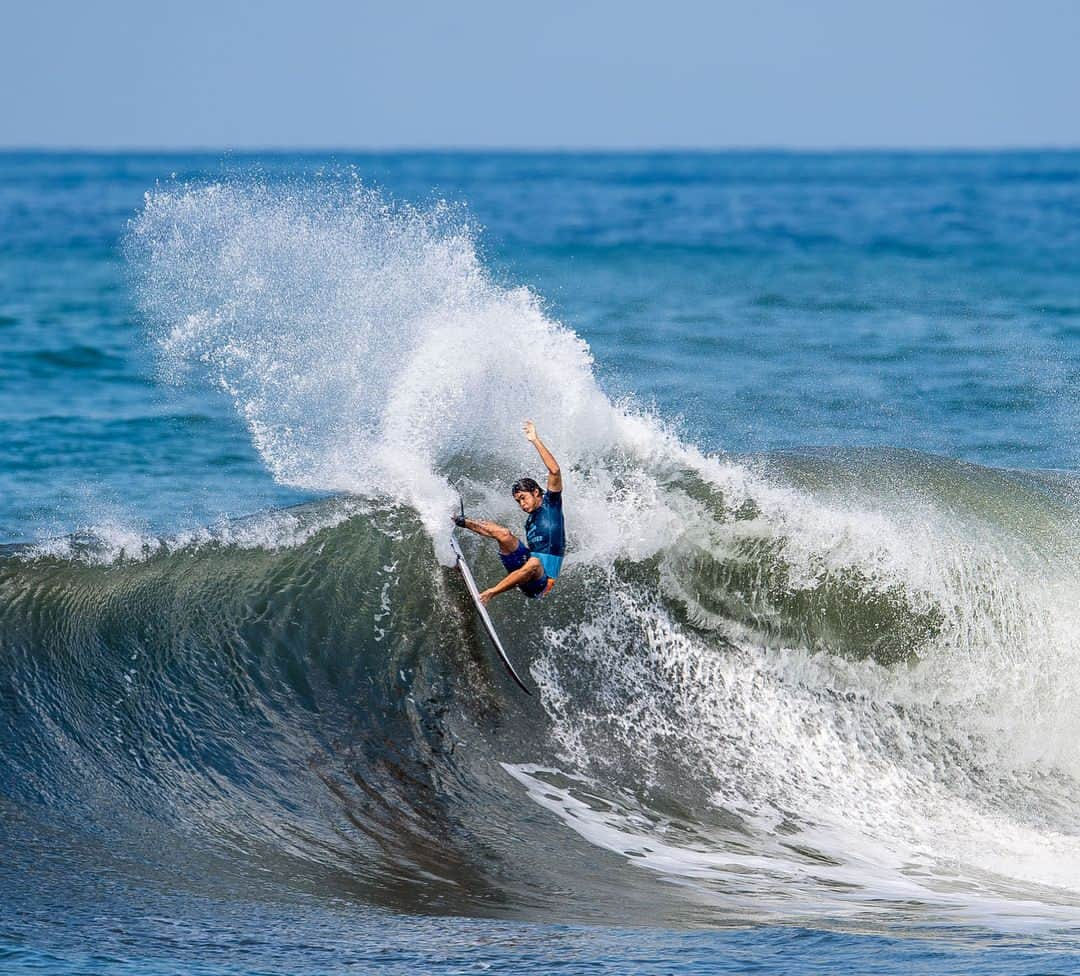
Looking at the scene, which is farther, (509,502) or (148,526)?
(148,526)

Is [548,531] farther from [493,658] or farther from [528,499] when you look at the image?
[493,658]

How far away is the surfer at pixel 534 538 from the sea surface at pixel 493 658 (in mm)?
736

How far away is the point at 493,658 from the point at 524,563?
0.81 m

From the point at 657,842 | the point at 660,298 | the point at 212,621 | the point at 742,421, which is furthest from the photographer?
the point at 660,298

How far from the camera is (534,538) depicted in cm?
963

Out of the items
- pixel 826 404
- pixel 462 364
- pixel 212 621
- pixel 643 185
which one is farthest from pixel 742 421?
pixel 643 185

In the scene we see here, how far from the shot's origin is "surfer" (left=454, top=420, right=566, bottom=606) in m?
9.56

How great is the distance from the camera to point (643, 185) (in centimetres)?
9525

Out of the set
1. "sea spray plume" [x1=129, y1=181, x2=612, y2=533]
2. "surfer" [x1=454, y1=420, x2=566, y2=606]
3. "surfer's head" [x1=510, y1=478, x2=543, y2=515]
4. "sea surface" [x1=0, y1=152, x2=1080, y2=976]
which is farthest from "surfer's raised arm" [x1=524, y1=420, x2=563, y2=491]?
"sea spray plume" [x1=129, y1=181, x2=612, y2=533]

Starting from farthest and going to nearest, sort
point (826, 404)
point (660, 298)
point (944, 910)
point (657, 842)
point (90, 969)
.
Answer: point (660, 298), point (826, 404), point (657, 842), point (944, 910), point (90, 969)

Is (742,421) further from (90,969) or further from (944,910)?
(90,969)

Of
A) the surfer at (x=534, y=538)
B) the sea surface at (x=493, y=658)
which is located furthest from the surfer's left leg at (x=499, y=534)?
the sea surface at (x=493, y=658)

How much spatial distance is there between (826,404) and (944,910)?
11.3m

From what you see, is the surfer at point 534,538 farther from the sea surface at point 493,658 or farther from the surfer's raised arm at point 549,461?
the sea surface at point 493,658
